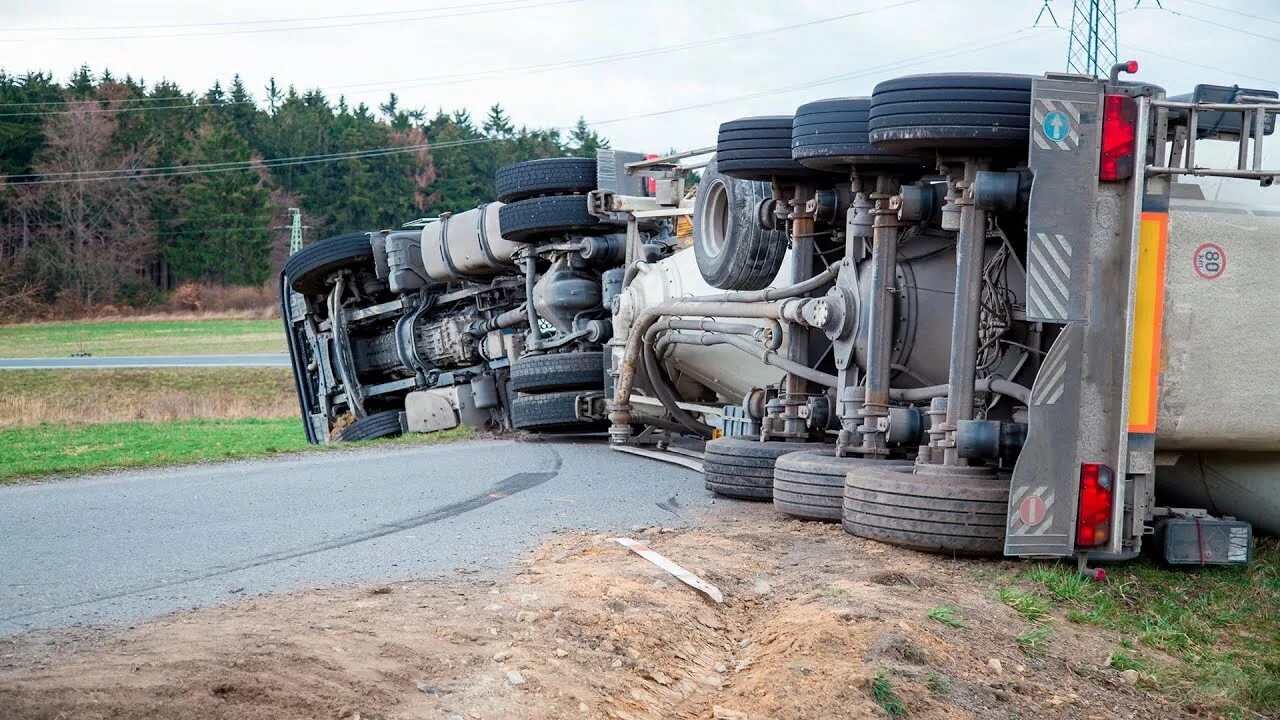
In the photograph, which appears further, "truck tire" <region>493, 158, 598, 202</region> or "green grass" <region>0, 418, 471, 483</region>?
"truck tire" <region>493, 158, 598, 202</region>

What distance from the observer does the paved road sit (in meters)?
5.50

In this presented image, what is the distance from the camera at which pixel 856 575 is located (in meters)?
5.68

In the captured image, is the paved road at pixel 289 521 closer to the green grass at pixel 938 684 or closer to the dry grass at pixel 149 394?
the green grass at pixel 938 684

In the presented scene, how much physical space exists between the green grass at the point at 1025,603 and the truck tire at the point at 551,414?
23.1ft

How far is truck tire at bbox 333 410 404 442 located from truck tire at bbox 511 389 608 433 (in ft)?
11.7

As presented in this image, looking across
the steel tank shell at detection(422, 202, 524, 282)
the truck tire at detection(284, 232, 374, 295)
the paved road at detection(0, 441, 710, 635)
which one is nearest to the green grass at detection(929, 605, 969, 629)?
the paved road at detection(0, 441, 710, 635)

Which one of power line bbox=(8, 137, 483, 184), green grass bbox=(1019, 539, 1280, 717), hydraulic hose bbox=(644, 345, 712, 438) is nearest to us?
green grass bbox=(1019, 539, 1280, 717)

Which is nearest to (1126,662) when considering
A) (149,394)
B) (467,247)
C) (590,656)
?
(590,656)


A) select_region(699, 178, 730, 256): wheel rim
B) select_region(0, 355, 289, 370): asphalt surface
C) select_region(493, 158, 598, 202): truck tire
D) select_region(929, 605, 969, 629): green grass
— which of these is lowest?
select_region(0, 355, 289, 370): asphalt surface

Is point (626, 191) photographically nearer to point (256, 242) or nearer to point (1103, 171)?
point (1103, 171)

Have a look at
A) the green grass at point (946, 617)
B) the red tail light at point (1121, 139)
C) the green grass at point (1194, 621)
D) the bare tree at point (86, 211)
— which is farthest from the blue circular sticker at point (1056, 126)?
the bare tree at point (86, 211)

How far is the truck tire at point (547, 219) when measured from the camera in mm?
12602

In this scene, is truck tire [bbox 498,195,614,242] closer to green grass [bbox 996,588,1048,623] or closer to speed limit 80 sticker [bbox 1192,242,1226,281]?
speed limit 80 sticker [bbox 1192,242,1226,281]

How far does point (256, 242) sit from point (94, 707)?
54.6m
